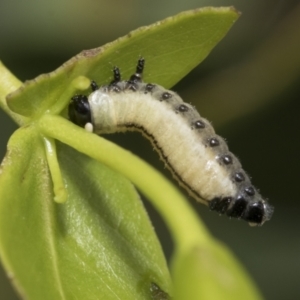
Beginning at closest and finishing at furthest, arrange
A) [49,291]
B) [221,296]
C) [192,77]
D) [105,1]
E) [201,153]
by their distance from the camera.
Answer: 1. [221,296]
2. [49,291]
3. [201,153]
4. [105,1]
5. [192,77]

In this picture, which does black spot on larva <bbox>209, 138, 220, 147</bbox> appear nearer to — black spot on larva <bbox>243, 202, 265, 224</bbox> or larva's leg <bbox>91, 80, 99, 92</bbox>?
black spot on larva <bbox>243, 202, 265, 224</bbox>

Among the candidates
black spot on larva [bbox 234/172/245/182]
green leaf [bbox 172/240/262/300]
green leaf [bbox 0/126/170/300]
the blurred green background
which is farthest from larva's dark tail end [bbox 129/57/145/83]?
the blurred green background

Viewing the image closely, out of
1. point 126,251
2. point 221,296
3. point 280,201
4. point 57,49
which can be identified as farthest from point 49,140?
point 280,201

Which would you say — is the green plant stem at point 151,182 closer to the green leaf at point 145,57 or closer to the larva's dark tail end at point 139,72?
the green leaf at point 145,57

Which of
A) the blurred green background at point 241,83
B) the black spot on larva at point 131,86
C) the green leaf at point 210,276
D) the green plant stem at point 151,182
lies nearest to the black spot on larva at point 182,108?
the black spot on larva at point 131,86

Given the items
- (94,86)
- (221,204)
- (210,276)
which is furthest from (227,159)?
(210,276)

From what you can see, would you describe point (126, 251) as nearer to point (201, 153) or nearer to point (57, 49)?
point (201, 153)
